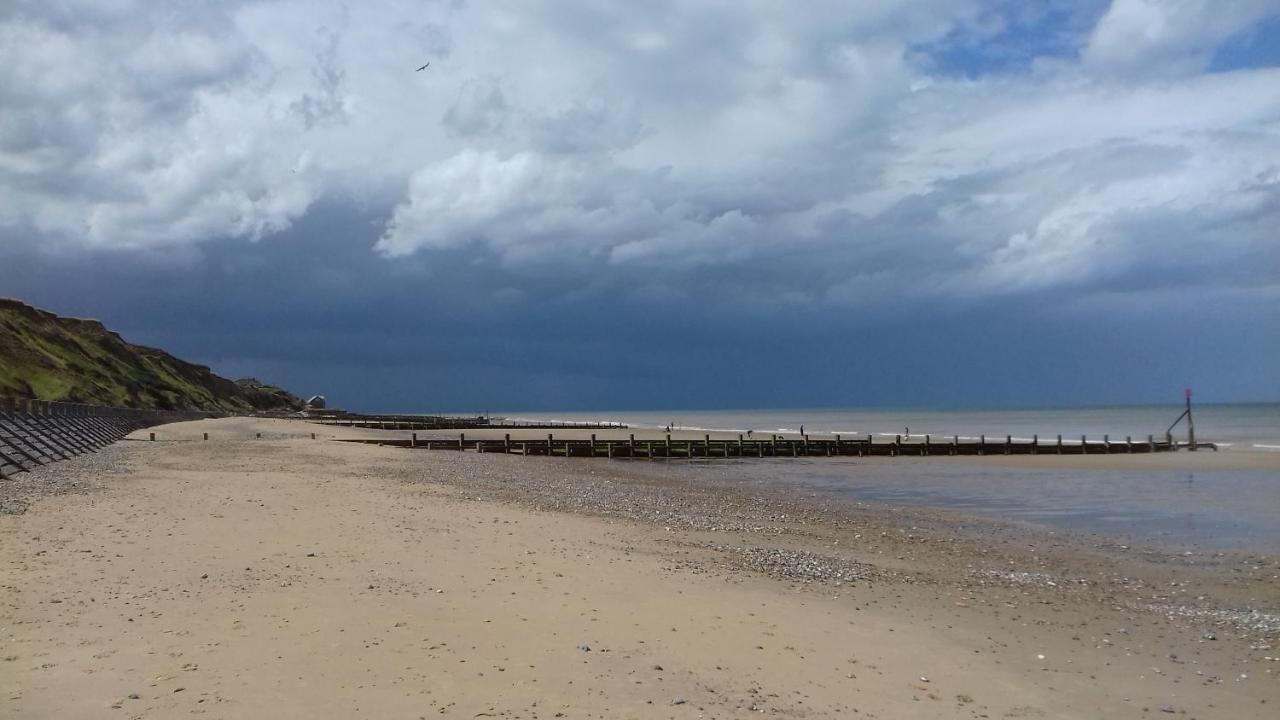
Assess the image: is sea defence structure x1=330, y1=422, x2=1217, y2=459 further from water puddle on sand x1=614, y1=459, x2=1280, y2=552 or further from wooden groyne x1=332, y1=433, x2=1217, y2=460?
water puddle on sand x1=614, y1=459, x2=1280, y2=552

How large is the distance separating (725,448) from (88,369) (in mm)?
69870

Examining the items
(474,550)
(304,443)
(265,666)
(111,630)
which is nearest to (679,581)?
(474,550)

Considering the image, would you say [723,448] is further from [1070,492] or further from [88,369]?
[88,369]

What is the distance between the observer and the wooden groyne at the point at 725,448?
5241 centimetres

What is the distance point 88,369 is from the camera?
87.1 m

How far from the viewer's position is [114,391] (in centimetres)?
8669

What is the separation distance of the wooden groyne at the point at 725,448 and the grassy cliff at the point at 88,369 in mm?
31527

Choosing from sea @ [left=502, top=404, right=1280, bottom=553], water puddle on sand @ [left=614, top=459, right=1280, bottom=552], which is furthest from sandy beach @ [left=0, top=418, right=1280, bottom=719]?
water puddle on sand @ [left=614, top=459, right=1280, bottom=552]

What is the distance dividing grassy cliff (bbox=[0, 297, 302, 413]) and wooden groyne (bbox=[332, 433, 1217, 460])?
31.5 meters

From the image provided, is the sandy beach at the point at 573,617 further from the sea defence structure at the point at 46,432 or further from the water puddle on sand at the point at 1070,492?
the sea defence structure at the point at 46,432

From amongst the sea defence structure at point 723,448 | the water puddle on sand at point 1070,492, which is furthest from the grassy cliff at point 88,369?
the water puddle on sand at point 1070,492

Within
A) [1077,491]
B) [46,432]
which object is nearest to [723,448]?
[1077,491]

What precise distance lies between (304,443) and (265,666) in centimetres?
4089

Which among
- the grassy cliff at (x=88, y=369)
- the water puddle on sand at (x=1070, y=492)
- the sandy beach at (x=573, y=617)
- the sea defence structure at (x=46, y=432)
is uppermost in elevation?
the grassy cliff at (x=88, y=369)
